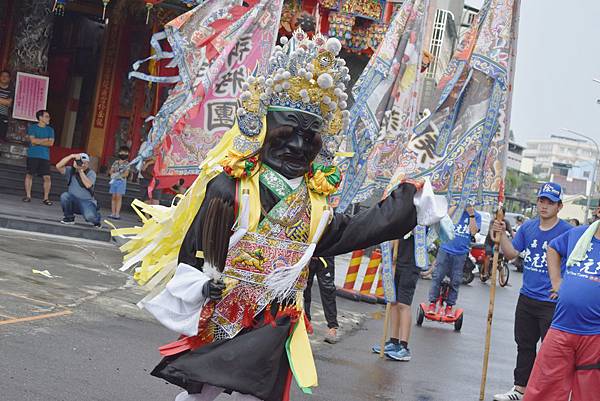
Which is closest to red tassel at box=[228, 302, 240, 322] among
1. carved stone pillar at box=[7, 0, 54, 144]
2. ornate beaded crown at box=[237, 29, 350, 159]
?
ornate beaded crown at box=[237, 29, 350, 159]

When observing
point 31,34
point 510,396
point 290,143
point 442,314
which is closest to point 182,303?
point 290,143

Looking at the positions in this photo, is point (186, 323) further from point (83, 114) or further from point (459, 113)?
point (83, 114)

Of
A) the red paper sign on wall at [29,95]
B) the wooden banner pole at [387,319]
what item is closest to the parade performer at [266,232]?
the wooden banner pole at [387,319]

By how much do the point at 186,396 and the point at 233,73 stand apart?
7391mm

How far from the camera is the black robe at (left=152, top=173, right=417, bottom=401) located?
4.82 meters

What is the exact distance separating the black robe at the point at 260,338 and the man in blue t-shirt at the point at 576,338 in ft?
7.98

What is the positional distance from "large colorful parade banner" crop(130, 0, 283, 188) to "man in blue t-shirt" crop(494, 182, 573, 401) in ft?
14.2

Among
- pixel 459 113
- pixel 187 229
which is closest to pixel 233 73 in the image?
pixel 459 113

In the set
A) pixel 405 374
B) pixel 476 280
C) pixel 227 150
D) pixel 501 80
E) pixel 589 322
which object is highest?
pixel 501 80

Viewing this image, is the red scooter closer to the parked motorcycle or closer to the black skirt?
the black skirt

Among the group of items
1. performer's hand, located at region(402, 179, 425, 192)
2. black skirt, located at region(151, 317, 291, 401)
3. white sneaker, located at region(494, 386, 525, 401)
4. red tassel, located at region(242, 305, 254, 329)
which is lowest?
white sneaker, located at region(494, 386, 525, 401)

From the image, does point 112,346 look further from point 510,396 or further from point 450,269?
point 450,269

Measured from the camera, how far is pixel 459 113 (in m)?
9.61

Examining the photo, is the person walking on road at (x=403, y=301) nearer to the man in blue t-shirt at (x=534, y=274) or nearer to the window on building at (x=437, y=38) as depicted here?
the man in blue t-shirt at (x=534, y=274)
